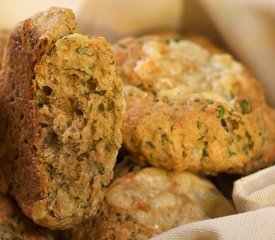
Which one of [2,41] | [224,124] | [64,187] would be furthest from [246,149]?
[2,41]

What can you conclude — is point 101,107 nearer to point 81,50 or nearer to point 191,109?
point 81,50

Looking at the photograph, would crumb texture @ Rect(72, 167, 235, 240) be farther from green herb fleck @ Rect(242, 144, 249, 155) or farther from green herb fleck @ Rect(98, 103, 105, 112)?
green herb fleck @ Rect(98, 103, 105, 112)

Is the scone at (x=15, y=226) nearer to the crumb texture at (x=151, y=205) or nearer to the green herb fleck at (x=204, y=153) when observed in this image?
the crumb texture at (x=151, y=205)

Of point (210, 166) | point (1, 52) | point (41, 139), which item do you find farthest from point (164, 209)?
point (1, 52)

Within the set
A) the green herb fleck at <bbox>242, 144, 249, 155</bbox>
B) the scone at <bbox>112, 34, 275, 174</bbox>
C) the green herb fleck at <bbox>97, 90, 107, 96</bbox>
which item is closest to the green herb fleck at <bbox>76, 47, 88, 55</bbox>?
the green herb fleck at <bbox>97, 90, 107, 96</bbox>

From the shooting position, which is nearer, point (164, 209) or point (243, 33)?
point (164, 209)

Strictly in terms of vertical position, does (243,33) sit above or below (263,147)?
above

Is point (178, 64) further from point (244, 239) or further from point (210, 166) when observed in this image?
point (244, 239)
